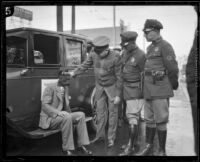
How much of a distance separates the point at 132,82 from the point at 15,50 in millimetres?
1741

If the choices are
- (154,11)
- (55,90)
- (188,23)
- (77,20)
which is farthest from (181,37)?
(55,90)

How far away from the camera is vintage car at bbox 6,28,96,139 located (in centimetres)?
405

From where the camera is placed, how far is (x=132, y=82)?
419 centimetres

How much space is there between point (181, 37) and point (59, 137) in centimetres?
225

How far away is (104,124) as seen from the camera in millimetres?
4258

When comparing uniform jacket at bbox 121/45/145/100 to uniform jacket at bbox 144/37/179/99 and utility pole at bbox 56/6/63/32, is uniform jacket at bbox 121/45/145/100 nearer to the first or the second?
uniform jacket at bbox 144/37/179/99

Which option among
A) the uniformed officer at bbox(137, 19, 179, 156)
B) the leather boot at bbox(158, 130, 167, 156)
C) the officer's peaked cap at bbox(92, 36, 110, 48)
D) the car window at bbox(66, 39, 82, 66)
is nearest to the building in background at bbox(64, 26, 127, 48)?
the officer's peaked cap at bbox(92, 36, 110, 48)

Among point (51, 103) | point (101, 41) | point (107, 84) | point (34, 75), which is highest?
point (101, 41)

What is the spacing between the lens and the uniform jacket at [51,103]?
4.14 meters

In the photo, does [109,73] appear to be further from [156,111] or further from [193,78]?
[193,78]

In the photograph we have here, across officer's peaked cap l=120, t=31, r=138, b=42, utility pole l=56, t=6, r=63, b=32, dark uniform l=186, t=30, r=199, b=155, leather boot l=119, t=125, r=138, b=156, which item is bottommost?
leather boot l=119, t=125, r=138, b=156

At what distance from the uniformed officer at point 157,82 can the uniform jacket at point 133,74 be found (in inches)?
3.4

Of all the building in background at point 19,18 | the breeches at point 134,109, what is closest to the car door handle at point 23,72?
the building in background at point 19,18

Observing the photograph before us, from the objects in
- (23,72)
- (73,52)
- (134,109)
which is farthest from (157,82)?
(23,72)
